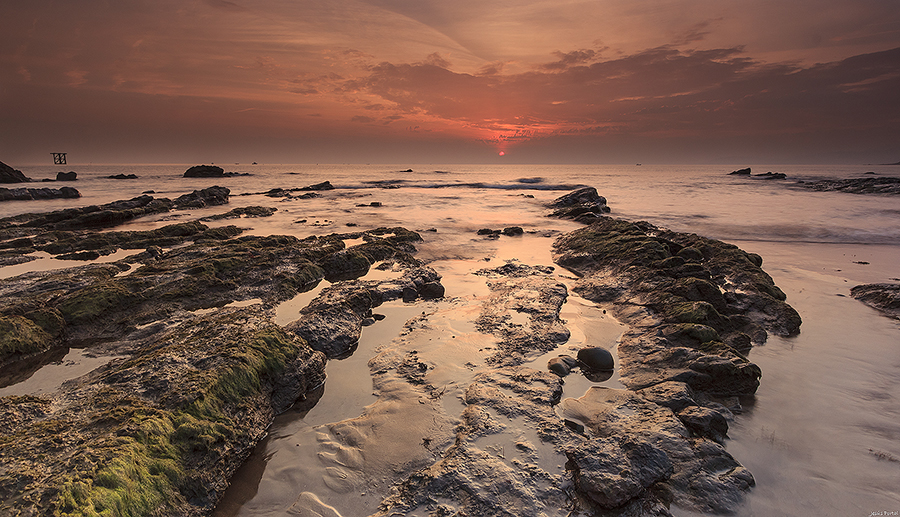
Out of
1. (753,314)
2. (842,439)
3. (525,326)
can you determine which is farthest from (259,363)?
(753,314)

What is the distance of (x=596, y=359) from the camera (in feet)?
17.5

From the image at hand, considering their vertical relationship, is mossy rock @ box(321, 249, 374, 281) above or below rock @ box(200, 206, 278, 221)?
below

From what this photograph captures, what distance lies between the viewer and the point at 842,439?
411cm

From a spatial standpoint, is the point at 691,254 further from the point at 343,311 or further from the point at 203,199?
the point at 203,199

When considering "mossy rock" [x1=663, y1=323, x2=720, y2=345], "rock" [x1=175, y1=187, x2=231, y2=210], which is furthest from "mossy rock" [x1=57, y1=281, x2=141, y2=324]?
"rock" [x1=175, y1=187, x2=231, y2=210]

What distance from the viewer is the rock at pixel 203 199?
25.4 m

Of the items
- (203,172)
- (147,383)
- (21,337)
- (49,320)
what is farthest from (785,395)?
(203,172)

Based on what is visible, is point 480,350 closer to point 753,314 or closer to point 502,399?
point 502,399

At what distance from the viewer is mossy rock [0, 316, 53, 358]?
16.8 ft

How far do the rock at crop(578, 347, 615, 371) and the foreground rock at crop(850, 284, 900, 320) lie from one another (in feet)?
21.6

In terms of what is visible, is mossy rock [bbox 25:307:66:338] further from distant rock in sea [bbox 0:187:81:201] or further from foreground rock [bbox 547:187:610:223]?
distant rock in sea [bbox 0:187:81:201]

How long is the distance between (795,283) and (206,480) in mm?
12706

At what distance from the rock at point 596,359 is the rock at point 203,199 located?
2796 centimetres

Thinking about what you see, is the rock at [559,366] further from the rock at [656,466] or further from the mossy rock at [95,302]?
the mossy rock at [95,302]
